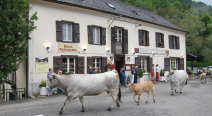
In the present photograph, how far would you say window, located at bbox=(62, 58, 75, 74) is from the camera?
13898 millimetres

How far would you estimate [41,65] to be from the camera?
1253 centimetres

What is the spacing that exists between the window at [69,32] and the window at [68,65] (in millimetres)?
1313

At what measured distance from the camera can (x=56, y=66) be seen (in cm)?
1316

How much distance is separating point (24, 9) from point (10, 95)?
740 cm

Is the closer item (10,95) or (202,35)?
(10,95)

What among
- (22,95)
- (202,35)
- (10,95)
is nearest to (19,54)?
(22,95)

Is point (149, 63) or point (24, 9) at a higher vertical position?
point (24, 9)

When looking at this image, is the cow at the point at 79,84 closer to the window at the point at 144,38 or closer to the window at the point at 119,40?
the window at the point at 119,40

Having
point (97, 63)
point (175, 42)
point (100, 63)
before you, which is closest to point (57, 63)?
point (97, 63)

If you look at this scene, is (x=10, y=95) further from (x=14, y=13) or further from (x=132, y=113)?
(x=132, y=113)

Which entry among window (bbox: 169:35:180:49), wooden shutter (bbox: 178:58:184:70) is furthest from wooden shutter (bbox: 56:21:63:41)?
wooden shutter (bbox: 178:58:184:70)

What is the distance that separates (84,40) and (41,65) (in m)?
3.81

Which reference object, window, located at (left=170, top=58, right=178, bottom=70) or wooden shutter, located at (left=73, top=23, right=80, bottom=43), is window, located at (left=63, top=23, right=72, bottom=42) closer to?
wooden shutter, located at (left=73, top=23, right=80, bottom=43)

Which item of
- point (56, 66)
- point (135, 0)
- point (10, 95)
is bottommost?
point (10, 95)
